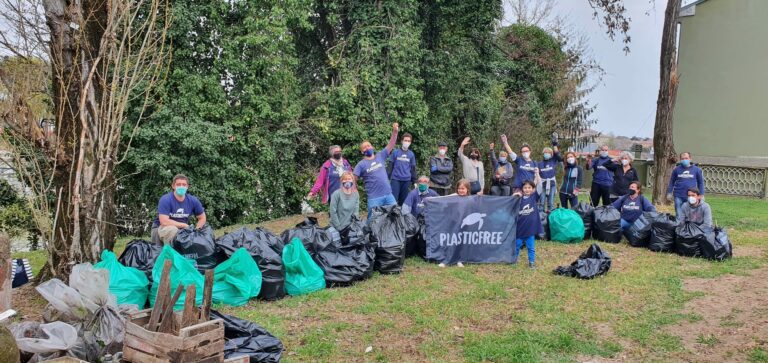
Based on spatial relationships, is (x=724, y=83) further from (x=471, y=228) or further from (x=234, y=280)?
(x=234, y=280)

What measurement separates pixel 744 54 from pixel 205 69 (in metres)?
20.1

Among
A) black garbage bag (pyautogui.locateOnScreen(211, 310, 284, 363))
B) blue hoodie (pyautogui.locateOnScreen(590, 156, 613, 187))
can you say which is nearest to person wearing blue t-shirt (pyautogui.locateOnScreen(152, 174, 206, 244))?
black garbage bag (pyautogui.locateOnScreen(211, 310, 284, 363))

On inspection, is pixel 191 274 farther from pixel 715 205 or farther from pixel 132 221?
pixel 715 205

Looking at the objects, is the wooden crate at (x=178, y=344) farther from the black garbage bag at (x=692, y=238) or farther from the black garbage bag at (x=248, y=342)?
the black garbage bag at (x=692, y=238)

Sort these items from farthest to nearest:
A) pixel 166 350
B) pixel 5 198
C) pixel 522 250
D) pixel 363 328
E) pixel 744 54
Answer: pixel 744 54, pixel 5 198, pixel 522 250, pixel 363 328, pixel 166 350

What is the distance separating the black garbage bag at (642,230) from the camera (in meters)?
9.43

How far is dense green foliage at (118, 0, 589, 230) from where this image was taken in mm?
12039

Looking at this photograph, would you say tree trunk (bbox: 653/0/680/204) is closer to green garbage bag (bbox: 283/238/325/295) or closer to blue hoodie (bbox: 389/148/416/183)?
blue hoodie (bbox: 389/148/416/183)

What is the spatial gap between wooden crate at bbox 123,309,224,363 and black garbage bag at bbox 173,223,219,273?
2.12m

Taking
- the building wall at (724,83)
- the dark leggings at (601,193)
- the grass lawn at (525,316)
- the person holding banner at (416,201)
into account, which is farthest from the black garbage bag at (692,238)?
the building wall at (724,83)

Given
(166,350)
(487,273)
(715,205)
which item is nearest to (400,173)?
(487,273)

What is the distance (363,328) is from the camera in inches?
217

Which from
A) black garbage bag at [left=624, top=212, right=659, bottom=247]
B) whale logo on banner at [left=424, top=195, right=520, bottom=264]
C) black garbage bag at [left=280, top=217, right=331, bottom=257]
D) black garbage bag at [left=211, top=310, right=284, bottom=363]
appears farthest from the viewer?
black garbage bag at [left=624, top=212, right=659, bottom=247]

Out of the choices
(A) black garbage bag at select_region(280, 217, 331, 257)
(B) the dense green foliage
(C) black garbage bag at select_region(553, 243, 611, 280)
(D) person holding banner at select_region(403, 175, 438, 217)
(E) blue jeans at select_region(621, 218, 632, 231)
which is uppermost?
(B) the dense green foliage
